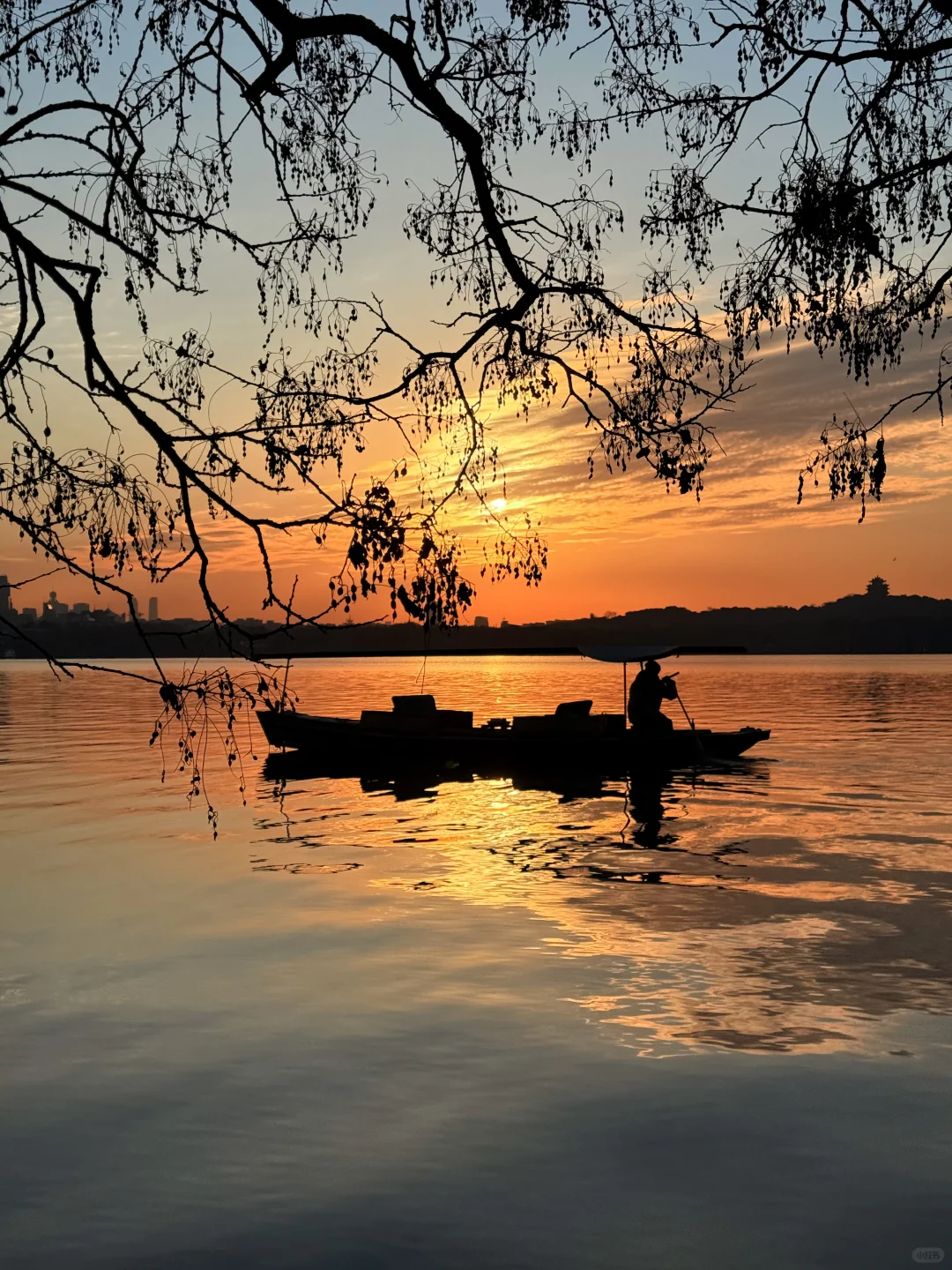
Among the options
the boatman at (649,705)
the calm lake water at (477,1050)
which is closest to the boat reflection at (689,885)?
the calm lake water at (477,1050)

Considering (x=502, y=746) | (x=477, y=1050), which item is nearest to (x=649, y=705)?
(x=502, y=746)

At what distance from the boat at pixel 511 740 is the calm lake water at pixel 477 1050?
30.4ft

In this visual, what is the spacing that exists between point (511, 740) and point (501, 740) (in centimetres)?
33

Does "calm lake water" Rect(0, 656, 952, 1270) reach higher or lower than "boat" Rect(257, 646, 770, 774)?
lower

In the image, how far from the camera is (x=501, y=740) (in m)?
36.8

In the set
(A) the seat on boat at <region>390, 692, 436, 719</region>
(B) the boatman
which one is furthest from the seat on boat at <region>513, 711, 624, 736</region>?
(A) the seat on boat at <region>390, 692, 436, 719</region>

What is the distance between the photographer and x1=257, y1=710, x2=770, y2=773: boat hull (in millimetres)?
36438

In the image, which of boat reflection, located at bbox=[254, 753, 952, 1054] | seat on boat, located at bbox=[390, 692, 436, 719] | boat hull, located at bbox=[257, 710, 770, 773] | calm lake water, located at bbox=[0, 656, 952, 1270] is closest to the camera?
calm lake water, located at bbox=[0, 656, 952, 1270]

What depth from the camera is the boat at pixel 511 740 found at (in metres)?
36.5

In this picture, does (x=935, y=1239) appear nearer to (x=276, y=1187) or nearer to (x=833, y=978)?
(x=276, y=1187)

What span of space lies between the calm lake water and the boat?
9.26m

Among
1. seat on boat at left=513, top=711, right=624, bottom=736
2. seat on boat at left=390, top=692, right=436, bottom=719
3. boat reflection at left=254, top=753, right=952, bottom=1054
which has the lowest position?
boat reflection at left=254, top=753, right=952, bottom=1054

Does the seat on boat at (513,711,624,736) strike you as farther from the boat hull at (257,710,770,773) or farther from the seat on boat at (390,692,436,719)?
the seat on boat at (390,692,436,719)

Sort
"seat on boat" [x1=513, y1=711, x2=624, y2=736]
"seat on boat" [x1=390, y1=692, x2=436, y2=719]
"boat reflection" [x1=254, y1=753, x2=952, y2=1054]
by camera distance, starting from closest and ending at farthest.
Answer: "boat reflection" [x1=254, y1=753, x2=952, y2=1054], "seat on boat" [x1=513, y1=711, x2=624, y2=736], "seat on boat" [x1=390, y1=692, x2=436, y2=719]
